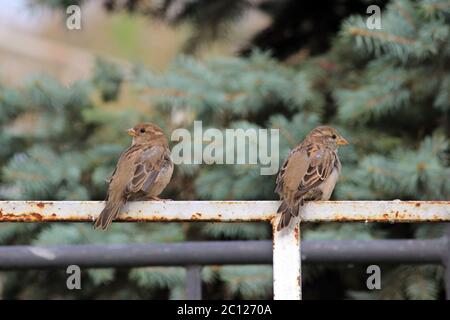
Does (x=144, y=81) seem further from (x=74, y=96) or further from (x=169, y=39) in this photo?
(x=169, y=39)

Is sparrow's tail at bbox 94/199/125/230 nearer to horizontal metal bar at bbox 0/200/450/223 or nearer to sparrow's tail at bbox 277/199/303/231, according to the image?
horizontal metal bar at bbox 0/200/450/223

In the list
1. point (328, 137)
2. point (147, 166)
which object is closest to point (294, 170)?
point (328, 137)

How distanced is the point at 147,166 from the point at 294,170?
0.64m

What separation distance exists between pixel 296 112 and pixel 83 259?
84.2 inches

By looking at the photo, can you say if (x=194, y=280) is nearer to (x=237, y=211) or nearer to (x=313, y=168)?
(x=237, y=211)

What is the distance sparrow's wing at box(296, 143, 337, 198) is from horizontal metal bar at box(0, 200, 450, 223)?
1011mm

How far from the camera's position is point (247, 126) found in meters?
4.23

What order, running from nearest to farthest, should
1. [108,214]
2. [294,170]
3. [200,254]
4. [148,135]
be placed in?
[108,214]
[200,254]
[294,170]
[148,135]

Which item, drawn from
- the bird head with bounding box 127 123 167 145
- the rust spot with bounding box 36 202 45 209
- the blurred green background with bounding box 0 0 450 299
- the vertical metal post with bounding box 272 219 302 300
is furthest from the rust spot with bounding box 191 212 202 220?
the blurred green background with bounding box 0 0 450 299

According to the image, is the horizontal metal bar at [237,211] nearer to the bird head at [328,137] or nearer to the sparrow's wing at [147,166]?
the sparrow's wing at [147,166]

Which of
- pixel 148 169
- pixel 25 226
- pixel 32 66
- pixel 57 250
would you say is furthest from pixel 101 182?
pixel 32 66

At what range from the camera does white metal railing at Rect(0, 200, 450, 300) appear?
83.0 inches

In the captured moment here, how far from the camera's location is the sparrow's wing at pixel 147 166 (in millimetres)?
3351

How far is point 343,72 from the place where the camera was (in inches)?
188
